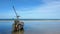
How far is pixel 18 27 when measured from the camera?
94.3 ft

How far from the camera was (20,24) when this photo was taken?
Result: 2923 cm

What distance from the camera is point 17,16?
2941cm

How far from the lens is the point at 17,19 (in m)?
29.3

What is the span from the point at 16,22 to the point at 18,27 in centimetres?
110

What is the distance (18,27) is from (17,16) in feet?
7.40

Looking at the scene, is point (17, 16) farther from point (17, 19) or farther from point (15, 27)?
point (15, 27)

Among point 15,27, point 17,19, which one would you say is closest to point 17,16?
point 17,19

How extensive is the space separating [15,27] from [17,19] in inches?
73.9

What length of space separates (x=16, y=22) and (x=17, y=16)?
153 centimetres

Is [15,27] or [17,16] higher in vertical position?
[17,16]

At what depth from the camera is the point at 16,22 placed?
2841cm

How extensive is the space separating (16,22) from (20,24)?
1175 millimetres

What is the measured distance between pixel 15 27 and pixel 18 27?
752mm

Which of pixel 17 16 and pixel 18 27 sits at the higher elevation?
pixel 17 16
